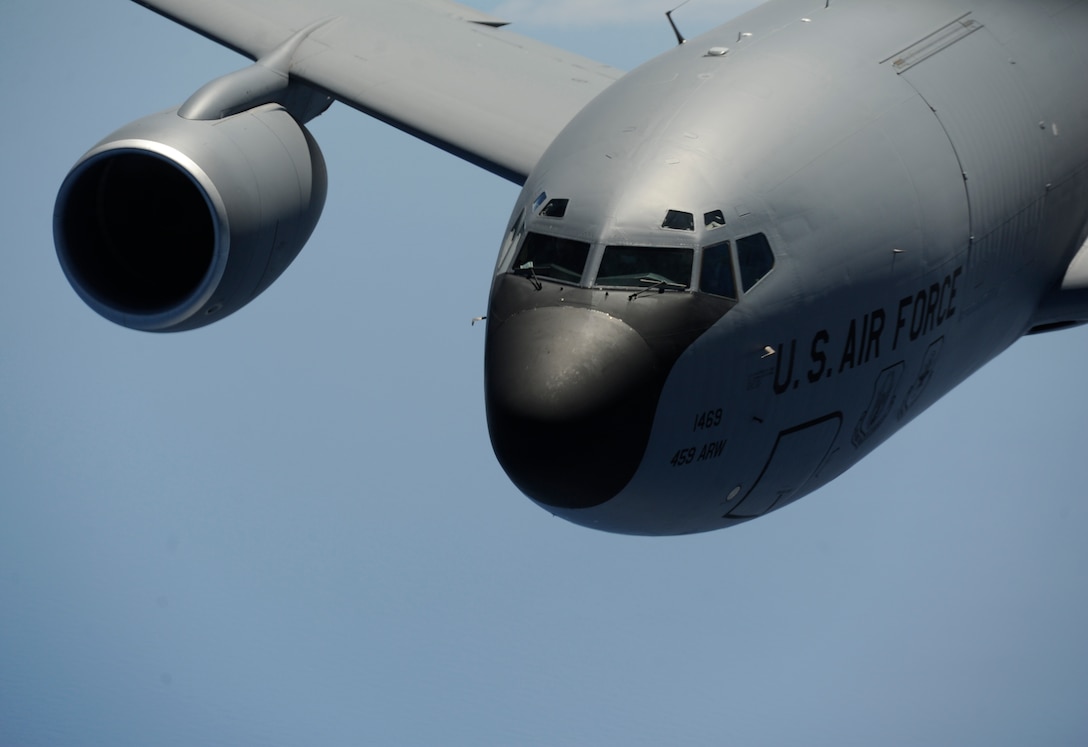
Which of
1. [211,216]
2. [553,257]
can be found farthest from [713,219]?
[211,216]

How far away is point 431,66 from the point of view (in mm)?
21875

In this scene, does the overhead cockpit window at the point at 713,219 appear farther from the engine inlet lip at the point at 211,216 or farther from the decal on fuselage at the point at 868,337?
the engine inlet lip at the point at 211,216

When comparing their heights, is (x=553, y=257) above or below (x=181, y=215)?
below

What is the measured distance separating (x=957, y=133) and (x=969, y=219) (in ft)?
3.06

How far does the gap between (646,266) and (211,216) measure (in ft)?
Answer: 26.3

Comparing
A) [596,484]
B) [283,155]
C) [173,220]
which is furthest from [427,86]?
[596,484]

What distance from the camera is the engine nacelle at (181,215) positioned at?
19.2 m

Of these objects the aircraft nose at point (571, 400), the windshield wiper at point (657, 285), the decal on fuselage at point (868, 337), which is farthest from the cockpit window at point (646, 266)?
the decal on fuselage at point (868, 337)

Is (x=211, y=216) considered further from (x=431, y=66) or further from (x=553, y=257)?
(x=553, y=257)

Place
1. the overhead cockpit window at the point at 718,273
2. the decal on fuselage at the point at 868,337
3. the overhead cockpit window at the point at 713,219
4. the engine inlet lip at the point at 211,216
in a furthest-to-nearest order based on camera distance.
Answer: the engine inlet lip at the point at 211,216 → the decal on fuselage at the point at 868,337 → the overhead cockpit window at the point at 713,219 → the overhead cockpit window at the point at 718,273

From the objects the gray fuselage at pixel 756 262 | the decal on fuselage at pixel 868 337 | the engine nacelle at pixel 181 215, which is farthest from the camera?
the engine nacelle at pixel 181 215

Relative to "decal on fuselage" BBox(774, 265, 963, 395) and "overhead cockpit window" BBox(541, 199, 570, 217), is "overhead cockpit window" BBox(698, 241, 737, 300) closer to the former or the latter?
"decal on fuselage" BBox(774, 265, 963, 395)

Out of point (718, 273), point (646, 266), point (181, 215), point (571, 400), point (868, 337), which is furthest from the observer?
point (181, 215)

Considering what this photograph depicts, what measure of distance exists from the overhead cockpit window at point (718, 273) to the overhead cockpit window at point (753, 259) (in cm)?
12
